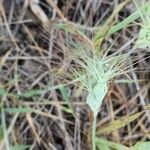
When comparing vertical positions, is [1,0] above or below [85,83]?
above

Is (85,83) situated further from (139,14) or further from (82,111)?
(82,111)

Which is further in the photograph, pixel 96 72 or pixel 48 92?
pixel 48 92

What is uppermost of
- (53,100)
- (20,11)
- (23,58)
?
(20,11)

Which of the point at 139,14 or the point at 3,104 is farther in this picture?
the point at 3,104

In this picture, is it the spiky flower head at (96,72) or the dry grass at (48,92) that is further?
the dry grass at (48,92)

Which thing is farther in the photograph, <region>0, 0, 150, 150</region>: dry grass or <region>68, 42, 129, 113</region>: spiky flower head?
<region>0, 0, 150, 150</region>: dry grass

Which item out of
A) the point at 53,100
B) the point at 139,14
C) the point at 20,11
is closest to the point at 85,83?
the point at 139,14
